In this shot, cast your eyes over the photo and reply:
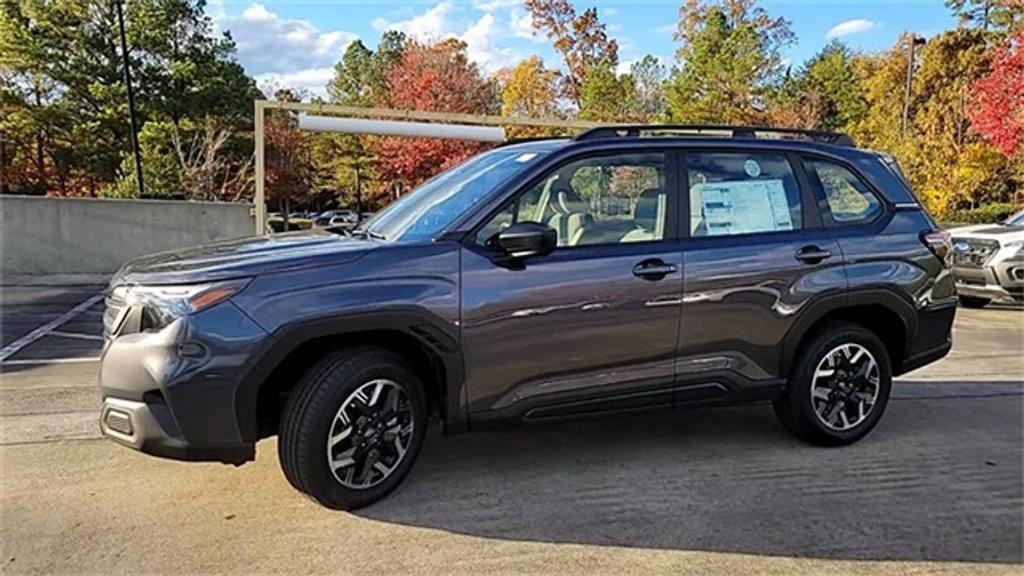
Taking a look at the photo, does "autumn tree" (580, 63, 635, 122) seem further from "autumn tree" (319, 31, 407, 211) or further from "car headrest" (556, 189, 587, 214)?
"car headrest" (556, 189, 587, 214)

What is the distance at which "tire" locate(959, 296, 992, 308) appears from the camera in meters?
10.3

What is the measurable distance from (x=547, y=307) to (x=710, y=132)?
1624mm

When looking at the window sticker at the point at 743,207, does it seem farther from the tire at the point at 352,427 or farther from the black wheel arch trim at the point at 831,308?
the tire at the point at 352,427

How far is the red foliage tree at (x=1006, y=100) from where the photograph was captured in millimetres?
15227

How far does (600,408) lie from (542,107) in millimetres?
30997

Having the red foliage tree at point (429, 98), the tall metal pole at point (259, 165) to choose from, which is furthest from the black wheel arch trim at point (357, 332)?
the red foliage tree at point (429, 98)

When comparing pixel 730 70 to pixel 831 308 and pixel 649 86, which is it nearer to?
pixel 649 86

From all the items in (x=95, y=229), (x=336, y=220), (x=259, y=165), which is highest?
(x=259, y=165)

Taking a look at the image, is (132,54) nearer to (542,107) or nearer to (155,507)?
(542,107)

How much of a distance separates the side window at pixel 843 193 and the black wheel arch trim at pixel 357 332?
238cm

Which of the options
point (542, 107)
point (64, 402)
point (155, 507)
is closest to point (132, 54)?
point (542, 107)

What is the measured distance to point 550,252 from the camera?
352 centimetres

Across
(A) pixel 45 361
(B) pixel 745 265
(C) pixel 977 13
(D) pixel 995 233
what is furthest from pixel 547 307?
(C) pixel 977 13

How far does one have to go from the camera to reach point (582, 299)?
3.55m
